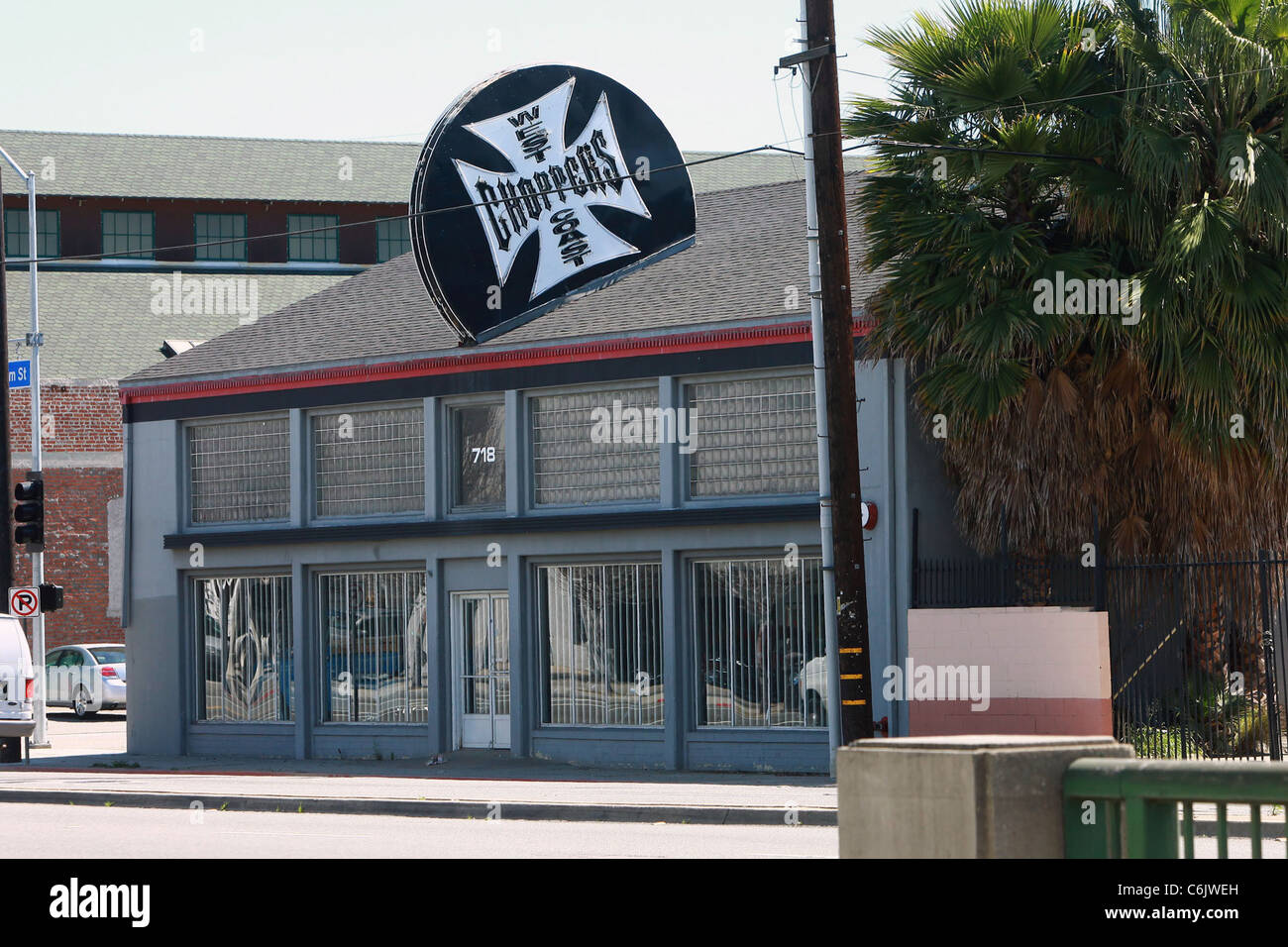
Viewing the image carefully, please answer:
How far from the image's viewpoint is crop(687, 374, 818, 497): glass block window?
20.5 m

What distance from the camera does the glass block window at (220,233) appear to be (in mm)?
50094

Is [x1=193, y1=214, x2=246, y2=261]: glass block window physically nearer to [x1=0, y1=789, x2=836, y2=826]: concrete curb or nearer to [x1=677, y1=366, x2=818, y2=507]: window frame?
[x1=677, y1=366, x2=818, y2=507]: window frame

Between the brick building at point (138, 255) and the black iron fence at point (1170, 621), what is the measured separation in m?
27.9

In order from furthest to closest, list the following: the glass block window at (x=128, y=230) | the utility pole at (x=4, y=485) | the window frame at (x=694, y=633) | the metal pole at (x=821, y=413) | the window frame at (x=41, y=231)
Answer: the glass block window at (x=128, y=230) < the window frame at (x=41, y=231) < the utility pole at (x=4, y=485) < the window frame at (x=694, y=633) < the metal pole at (x=821, y=413)

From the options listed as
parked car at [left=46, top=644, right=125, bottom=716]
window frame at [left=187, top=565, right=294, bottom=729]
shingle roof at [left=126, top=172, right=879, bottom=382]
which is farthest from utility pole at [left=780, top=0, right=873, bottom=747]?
parked car at [left=46, top=644, right=125, bottom=716]

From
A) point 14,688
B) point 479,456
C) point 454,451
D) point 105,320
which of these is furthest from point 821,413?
point 105,320

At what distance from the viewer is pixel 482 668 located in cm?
2298

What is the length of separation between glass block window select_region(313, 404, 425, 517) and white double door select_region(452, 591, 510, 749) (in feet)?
5.11

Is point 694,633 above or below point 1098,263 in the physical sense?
below

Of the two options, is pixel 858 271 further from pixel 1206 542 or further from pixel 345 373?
pixel 345 373

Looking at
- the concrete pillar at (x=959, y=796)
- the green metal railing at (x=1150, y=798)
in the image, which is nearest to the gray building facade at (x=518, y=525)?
the concrete pillar at (x=959, y=796)

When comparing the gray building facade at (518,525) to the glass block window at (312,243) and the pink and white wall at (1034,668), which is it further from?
the glass block window at (312,243)

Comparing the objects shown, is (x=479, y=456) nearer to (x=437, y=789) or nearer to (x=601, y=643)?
(x=601, y=643)

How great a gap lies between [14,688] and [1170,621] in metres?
14.7
